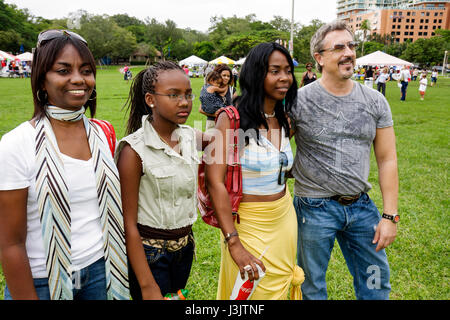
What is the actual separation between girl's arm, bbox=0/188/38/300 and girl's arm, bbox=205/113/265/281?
955 millimetres

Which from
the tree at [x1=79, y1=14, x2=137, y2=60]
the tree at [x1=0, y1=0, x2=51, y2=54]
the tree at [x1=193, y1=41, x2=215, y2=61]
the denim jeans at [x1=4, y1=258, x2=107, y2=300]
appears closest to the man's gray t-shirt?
the denim jeans at [x1=4, y1=258, x2=107, y2=300]

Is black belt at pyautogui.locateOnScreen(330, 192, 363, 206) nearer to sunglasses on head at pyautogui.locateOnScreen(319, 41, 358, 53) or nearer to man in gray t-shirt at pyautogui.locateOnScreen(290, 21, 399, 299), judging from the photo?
man in gray t-shirt at pyautogui.locateOnScreen(290, 21, 399, 299)

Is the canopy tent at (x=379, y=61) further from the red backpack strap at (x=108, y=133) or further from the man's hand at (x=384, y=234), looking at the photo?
the red backpack strap at (x=108, y=133)

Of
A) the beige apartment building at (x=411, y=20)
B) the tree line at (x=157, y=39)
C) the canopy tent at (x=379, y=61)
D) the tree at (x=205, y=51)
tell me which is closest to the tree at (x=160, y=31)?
the tree line at (x=157, y=39)

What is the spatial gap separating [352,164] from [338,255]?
2.00 m

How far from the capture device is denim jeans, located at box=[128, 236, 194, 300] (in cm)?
178

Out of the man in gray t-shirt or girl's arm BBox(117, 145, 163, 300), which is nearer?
girl's arm BBox(117, 145, 163, 300)

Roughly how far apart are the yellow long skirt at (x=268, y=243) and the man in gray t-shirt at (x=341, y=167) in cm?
26

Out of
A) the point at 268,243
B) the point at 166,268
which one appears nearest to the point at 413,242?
the point at 268,243

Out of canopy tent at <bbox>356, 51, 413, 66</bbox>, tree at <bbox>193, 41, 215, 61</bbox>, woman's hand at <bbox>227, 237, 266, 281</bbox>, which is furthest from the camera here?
tree at <bbox>193, 41, 215, 61</bbox>

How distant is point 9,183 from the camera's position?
1.29 m

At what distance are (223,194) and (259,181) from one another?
0.25m

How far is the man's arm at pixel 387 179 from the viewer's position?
2225 mm
